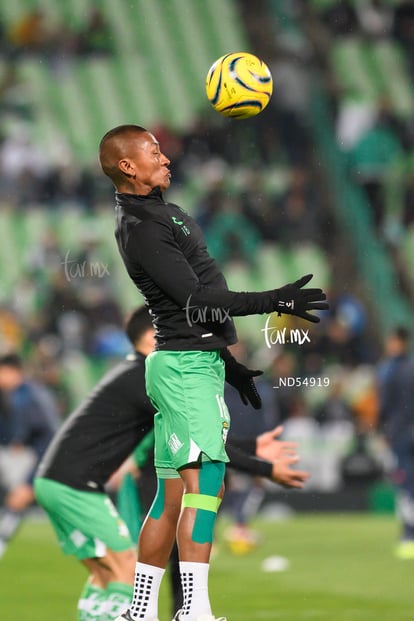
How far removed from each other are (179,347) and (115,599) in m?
1.59

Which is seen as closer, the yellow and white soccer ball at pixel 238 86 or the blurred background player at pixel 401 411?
the yellow and white soccer ball at pixel 238 86

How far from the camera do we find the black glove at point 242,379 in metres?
5.66

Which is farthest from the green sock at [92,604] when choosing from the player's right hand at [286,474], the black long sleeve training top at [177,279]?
the black long sleeve training top at [177,279]

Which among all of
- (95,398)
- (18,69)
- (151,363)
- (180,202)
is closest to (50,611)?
(95,398)

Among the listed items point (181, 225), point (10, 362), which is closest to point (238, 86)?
point (181, 225)

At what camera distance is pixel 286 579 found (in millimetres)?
9617

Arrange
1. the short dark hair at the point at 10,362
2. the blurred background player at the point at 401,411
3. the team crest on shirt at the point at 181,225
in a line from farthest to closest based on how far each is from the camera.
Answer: the blurred background player at the point at 401,411 → the short dark hair at the point at 10,362 → the team crest on shirt at the point at 181,225

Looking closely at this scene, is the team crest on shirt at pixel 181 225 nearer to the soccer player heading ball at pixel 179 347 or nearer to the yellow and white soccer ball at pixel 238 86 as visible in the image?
the soccer player heading ball at pixel 179 347

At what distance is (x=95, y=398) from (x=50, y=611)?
201 cm

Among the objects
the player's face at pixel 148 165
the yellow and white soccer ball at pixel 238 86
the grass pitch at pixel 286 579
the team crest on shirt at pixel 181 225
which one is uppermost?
the yellow and white soccer ball at pixel 238 86

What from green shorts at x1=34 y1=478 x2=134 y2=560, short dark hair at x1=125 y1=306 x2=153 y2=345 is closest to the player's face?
short dark hair at x1=125 y1=306 x2=153 y2=345

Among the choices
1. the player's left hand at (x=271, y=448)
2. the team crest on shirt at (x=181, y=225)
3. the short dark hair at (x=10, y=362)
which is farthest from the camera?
the short dark hair at (x=10, y=362)

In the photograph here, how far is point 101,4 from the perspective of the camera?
19.7 meters

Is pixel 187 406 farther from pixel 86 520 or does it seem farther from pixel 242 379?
pixel 86 520
